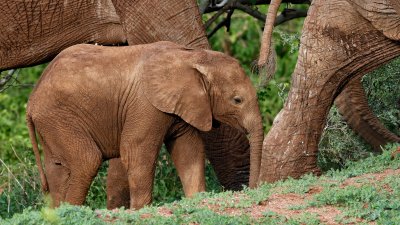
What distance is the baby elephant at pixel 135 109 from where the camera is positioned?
7.35 m

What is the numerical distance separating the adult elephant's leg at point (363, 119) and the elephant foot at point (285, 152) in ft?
2.71

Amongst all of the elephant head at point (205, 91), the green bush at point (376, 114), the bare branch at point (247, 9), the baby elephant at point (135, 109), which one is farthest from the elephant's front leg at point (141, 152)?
the bare branch at point (247, 9)

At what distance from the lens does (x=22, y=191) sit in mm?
8578

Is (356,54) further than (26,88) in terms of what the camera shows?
No

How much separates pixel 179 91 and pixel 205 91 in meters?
0.14

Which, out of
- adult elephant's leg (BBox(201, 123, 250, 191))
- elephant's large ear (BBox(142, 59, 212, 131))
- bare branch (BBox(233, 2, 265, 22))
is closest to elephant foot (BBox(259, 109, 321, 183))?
elephant's large ear (BBox(142, 59, 212, 131))

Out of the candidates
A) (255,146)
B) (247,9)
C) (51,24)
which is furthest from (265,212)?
(247,9)

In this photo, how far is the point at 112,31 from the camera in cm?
806

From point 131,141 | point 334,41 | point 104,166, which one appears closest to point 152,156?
point 131,141

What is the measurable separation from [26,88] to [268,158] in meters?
5.51

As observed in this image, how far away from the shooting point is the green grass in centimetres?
610

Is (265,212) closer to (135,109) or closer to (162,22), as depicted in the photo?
(135,109)

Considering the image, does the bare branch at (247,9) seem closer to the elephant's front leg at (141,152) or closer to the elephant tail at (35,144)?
the elephant's front leg at (141,152)

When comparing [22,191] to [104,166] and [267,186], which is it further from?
[267,186]
